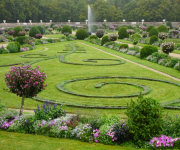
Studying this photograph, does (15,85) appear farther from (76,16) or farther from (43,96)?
(76,16)

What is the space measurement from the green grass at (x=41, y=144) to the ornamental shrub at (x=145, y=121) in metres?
0.37

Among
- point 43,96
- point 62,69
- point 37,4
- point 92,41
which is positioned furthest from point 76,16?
point 43,96

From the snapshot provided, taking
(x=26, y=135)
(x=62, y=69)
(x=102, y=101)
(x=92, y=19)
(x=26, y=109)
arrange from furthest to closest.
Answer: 1. (x=92, y=19)
2. (x=62, y=69)
3. (x=102, y=101)
4. (x=26, y=109)
5. (x=26, y=135)

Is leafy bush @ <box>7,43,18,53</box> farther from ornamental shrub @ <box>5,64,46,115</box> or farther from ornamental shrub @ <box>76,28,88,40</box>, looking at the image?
ornamental shrub @ <box>5,64,46,115</box>

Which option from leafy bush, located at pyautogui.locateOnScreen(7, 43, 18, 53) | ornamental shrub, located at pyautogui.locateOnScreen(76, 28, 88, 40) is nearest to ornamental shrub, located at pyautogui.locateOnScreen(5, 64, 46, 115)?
leafy bush, located at pyautogui.locateOnScreen(7, 43, 18, 53)

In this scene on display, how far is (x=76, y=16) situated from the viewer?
3258 inches

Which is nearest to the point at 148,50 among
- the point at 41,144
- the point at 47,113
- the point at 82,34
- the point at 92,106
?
the point at 92,106

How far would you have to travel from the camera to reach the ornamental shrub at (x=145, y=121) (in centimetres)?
580

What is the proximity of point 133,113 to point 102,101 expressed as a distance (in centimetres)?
386

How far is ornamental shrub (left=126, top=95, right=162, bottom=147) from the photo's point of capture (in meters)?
5.80

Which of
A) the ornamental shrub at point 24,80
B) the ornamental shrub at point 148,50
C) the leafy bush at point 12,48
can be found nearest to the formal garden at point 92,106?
the ornamental shrub at point 24,80

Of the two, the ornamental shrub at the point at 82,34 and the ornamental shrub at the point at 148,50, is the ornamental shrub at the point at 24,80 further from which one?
the ornamental shrub at the point at 82,34

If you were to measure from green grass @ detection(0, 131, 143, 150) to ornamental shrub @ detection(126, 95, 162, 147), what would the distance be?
37 cm

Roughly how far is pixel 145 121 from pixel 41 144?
2.52 meters
